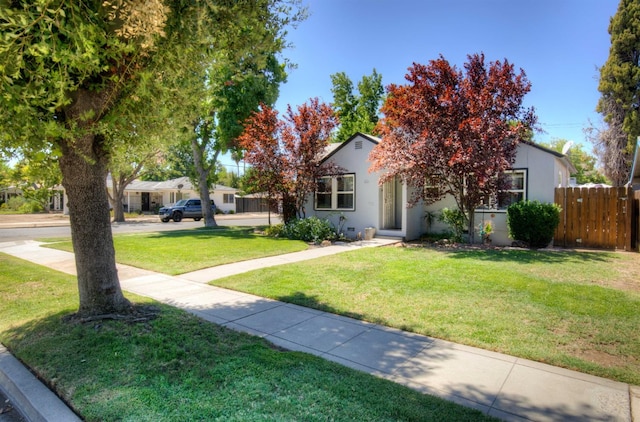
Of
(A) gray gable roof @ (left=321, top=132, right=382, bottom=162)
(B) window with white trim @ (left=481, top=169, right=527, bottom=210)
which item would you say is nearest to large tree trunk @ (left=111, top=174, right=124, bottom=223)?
(A) gray gable roof @ (left=321, top=132, right=382, bottom=162)

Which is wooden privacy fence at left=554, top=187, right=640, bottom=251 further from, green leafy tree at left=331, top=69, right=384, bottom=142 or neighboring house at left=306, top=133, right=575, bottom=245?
green leafy tree at left=331, top=69, right=384, bottom=142

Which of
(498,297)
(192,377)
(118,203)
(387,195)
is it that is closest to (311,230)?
(387,195)

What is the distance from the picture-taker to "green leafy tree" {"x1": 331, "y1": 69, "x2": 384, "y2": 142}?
31.8m

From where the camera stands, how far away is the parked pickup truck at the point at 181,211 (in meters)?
28.1

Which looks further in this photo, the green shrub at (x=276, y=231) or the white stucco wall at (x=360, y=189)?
the green shrub at (x=276, y=231)

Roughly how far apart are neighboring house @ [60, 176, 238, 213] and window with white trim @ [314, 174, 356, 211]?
2696 cm

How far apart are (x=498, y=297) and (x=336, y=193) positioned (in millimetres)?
9978

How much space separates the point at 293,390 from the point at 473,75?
424 inches

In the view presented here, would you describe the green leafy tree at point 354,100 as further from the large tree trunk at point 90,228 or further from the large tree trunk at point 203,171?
the large tree trunk at point 90,228

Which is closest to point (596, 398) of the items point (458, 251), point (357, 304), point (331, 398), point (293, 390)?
point (331, 398)

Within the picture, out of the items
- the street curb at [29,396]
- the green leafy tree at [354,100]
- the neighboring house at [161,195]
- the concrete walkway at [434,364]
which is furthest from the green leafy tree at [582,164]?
the street curb at [29,396]

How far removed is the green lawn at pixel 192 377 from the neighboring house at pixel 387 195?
10269 millimetres

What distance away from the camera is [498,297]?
19.1ft

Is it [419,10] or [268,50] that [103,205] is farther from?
[419,10]
